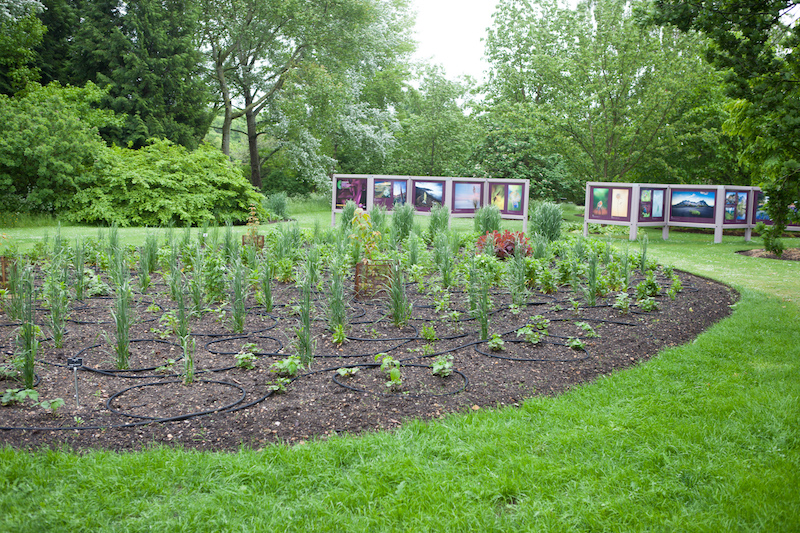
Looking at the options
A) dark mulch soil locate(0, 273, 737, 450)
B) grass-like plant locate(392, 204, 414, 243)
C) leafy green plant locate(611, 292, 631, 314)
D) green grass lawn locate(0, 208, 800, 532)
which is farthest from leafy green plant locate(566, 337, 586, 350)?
grass-like plant locate(392, 204, 414, 243)

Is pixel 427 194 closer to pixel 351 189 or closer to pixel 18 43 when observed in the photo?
pixel 351 189

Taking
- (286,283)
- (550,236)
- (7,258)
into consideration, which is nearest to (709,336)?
(286,283)

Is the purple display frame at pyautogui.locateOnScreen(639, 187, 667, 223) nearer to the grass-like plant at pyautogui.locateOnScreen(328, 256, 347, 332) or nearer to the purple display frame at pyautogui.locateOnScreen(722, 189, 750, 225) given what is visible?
the purple display frame at pyautogui.locateOnScreen(722, 189, 750, 225)

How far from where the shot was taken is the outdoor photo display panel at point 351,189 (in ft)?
48.6

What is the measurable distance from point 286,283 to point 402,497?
4.20 meters

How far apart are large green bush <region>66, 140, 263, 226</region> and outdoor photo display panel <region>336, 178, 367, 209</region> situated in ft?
6.73

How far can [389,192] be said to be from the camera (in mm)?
14781

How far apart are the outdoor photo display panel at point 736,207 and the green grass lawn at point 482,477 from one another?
11.1 meters

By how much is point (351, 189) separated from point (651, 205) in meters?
7.10

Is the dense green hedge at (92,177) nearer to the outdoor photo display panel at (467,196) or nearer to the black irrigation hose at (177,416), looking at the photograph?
the outdoor photo display panel at (467,196)

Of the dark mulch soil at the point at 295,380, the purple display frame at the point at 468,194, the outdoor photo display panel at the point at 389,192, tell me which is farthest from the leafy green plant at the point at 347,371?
the outdoor photo display panel at the point at 389,192

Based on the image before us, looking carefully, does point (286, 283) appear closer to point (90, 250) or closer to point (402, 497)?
point (90, 250)

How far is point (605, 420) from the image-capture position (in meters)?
2.82

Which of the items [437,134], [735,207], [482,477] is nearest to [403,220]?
[482,477]
